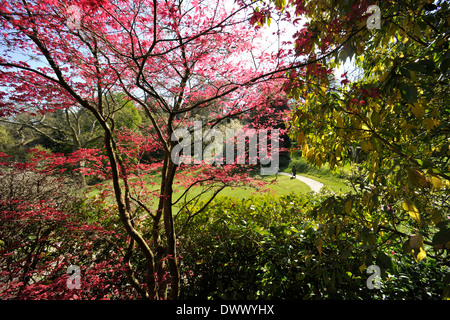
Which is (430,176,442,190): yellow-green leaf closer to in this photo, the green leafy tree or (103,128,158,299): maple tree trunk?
the green leafy tree

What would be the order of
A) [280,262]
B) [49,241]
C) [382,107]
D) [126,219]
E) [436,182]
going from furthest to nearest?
[49,241], [126,219], [280,262], [382,107], [436,182]

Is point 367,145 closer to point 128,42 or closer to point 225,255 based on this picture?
point 225,255

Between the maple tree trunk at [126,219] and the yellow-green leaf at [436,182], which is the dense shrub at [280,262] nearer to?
the yellow-green leaf at [436,182]

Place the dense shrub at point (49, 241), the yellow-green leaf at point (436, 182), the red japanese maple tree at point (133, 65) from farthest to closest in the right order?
the dense shrub at point (49, 241) → the red japanese maple tree at point (133, 65) → the yellow-green leaf at point (436, 182)

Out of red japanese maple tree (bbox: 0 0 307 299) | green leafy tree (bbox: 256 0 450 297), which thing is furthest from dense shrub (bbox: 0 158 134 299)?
green leafy tree (bbox: 256 0 450 297)

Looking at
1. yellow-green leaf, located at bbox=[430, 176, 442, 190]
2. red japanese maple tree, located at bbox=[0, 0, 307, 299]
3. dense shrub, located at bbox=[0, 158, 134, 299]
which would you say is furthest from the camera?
dense shrub, located at bbox=[0, 158, 134, 299]

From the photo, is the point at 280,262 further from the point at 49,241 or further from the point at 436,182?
the point at 49,241

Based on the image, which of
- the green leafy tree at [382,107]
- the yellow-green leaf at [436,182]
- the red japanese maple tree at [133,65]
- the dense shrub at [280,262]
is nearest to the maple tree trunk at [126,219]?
the red japanese maple tree at [133,65]

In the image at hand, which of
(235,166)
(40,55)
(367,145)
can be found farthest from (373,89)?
(40,55)

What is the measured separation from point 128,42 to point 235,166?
2.36 meters

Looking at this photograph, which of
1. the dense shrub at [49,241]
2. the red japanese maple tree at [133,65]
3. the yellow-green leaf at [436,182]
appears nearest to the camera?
the yellow-green leaf at [436,182]

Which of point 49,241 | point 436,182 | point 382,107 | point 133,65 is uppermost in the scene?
point 133,65

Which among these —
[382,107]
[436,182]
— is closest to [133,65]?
[382,107]

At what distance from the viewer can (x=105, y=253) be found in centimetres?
292
